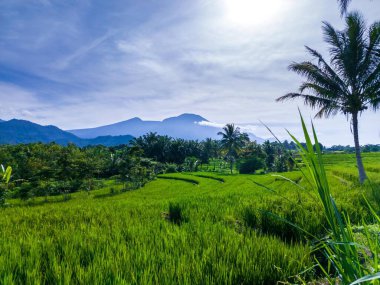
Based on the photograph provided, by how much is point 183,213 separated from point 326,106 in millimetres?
15013

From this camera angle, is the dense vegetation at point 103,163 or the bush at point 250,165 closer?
the dense vegetation at point 103,163

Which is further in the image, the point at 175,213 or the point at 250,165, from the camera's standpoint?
the point at 250,165

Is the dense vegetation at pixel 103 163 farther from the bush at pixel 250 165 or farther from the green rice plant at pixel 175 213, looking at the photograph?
the green rice plant at pixel 175 213

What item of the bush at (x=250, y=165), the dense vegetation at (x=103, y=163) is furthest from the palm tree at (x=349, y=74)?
the bush at (x=250, y=165)

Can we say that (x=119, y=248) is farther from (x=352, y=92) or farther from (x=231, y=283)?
(x=352, y=92)

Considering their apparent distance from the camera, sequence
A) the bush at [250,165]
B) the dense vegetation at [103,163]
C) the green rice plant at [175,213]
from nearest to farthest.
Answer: the green rice plant at [175,213]
the dense vegetation at [103,163]
the bush at [250,165]

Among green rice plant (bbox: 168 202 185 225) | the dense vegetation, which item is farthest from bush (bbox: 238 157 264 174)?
green rice plant (bbox: 168 202 185 225)

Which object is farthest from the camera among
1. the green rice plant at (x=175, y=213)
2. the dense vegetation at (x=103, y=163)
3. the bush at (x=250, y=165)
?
the bush at (x=250, y=165)

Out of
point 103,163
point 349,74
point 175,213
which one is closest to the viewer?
point 175,213

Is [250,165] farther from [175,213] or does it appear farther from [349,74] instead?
[175,213]

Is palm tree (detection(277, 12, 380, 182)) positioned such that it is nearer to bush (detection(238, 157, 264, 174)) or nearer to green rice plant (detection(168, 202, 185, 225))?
green rice plant (detection(168, 202, 185, 225))

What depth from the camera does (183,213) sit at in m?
7.55

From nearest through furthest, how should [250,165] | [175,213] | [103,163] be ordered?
[175,213] < [103,163] < [250,165]

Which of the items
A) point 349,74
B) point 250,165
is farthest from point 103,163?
point 349,74
